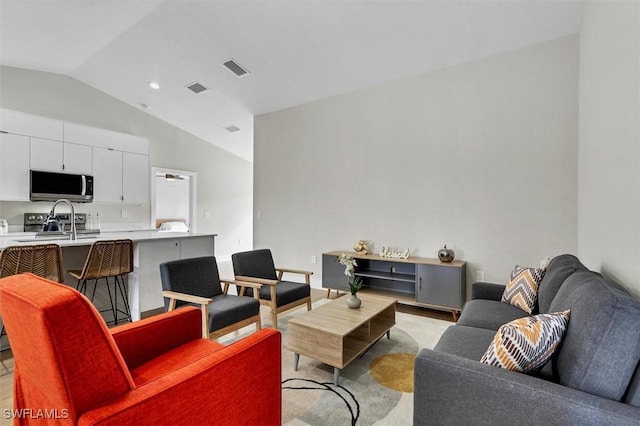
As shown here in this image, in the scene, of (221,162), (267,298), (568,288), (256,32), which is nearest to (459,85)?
(256,32)

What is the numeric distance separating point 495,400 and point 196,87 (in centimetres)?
510

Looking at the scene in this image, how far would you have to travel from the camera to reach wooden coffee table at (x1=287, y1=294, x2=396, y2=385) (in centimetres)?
215

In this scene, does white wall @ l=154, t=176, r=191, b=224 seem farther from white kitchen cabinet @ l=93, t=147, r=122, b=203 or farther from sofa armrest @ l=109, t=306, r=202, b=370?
sofa armrest @ l=109, t=306, r=202, b=370

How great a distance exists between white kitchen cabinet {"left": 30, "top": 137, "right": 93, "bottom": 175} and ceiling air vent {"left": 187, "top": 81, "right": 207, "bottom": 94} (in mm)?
1883

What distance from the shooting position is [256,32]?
11.6 feet

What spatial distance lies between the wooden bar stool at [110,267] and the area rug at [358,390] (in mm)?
1771

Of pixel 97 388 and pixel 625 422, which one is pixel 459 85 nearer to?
pixel 625 422

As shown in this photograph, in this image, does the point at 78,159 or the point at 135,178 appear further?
the point at 135,178

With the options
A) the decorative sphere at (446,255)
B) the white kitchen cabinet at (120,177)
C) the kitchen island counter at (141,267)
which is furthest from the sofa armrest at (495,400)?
the white kitchen cabinet at (120,177)

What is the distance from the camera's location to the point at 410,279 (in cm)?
390

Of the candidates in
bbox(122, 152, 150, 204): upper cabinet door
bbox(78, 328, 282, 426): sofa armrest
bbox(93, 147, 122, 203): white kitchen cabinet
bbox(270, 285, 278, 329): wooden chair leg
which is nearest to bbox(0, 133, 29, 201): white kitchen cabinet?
bbox(93, 147, 122, 203): white kitchen cabinet

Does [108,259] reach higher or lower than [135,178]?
lower

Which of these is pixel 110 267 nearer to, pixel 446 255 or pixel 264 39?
pixel 264 39

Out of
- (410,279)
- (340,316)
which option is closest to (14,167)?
(340,316)
